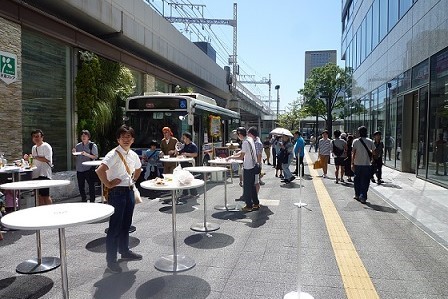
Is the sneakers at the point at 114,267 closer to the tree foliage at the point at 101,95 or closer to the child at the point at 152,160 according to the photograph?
the child at the point at 152,160

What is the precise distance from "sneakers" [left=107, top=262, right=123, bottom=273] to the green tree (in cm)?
2772

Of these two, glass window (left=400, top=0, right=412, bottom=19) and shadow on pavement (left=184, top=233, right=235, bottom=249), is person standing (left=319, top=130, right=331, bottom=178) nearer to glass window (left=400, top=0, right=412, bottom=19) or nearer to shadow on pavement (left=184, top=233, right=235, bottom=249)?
A: glass window (left=400, top=0, right=412, bottom=19)

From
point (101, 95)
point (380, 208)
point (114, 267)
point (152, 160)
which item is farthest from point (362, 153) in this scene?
point (101, 95)

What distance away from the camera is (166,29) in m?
18.5

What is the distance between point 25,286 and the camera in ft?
13.3

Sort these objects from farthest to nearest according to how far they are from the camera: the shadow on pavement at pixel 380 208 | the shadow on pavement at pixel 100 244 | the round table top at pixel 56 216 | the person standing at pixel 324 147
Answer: the person standing at pixel 324 147 < the shadow on pavement at pixel 380 208 < the shadow on pavement at pixel 100 244 < the round table top at pixel 56 216

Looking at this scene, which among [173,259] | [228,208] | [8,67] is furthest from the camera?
[8,67]

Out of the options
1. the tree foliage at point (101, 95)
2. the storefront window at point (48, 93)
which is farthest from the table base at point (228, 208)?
the tree foliage at point (101, 95)

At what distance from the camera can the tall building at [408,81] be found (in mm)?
10812

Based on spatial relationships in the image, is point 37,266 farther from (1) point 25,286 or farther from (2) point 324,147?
(2) point 324,147

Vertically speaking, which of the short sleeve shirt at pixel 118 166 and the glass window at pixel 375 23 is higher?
the glass window at pixel 375 23

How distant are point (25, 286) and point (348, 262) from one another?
4035mm

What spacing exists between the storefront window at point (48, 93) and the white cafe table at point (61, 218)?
7660 mm

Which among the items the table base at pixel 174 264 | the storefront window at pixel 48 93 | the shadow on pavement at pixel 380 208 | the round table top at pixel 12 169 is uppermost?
the storefront window at pixel 48 93
